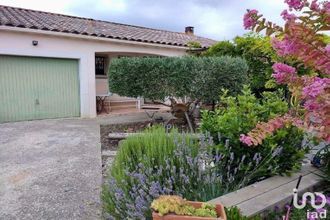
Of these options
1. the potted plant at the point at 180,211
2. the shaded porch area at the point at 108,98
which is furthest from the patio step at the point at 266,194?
the shaded porch area at the point at 108,98

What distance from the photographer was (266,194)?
8.70ft

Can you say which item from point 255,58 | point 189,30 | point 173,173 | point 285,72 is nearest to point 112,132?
point 173,173

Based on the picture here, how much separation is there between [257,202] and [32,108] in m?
9.31

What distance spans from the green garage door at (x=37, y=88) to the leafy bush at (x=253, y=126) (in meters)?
8.23

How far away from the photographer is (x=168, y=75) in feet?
26.2

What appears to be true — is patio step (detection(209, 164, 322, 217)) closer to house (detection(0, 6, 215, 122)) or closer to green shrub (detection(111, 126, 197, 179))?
green shrub (detection(111, 126, 197, 179))

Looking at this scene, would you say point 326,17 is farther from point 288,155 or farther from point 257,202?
point 288,155

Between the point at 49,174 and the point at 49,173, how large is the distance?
0.18 ft

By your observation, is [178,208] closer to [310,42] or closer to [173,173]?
[173,173]

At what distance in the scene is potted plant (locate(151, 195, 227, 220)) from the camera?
1768 millimetres

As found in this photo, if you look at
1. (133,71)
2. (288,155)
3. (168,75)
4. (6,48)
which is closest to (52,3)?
(6,48)

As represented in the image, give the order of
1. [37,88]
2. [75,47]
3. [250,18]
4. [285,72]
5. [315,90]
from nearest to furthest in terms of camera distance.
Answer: [315,90], [250,18], [285,72], [37,88], [75,47]

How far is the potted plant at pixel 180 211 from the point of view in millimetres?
1768

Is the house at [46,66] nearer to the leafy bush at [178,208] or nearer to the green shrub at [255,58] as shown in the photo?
the green shrub at [255,58]
